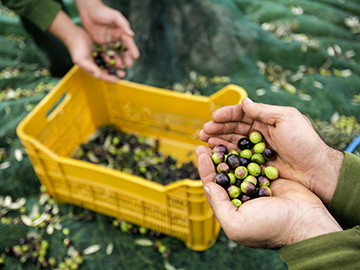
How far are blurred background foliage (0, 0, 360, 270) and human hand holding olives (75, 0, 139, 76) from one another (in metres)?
0.66

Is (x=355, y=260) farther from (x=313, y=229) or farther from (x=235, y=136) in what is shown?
(x=235, y=136)

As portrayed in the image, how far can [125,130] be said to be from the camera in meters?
4.25

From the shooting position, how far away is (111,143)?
402 cm

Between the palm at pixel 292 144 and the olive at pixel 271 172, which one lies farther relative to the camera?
the olive at pixel 271 172

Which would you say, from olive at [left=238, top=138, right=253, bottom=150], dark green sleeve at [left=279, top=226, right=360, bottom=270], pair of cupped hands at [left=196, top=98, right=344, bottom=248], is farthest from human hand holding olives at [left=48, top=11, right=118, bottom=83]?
dark green sleeve at [left=279, top=226, right=360, bottom=270]

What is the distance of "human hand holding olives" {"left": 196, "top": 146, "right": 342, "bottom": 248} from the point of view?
75.6 inches

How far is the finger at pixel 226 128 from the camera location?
2.66m

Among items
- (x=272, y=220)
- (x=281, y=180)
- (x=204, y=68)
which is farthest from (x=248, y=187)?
(x=204, y=68)

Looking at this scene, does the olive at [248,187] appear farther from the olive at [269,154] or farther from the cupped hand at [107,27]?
the cupped hand at [107,27]

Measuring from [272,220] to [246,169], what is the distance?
24.3 inches

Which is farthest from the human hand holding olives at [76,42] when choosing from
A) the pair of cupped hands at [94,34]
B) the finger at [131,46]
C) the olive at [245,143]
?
the olive at [245,143]

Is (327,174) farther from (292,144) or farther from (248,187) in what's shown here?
(248,187)

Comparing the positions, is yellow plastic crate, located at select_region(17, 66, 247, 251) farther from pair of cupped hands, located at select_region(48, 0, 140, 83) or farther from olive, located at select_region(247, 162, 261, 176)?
olive, located at select_region(247, 162, 261, 176)

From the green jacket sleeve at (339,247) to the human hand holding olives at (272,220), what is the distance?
8cm
